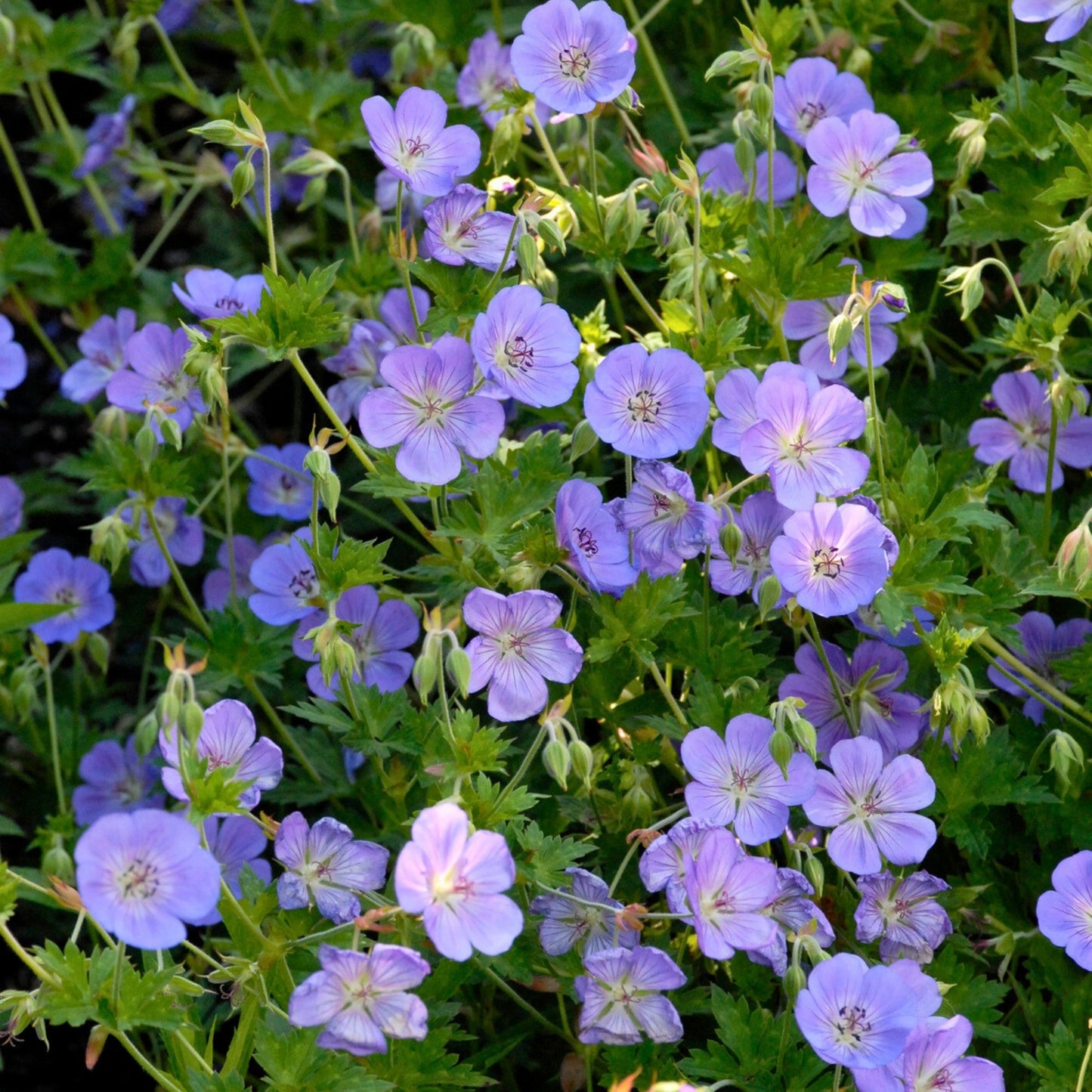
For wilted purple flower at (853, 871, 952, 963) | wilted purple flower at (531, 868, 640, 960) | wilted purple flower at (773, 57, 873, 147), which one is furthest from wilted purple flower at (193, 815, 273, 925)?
wilted purple flower at (773, 57, 873, 147)

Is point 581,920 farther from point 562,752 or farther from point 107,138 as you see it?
point 107,138

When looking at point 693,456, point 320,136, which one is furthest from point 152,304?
point 693,456

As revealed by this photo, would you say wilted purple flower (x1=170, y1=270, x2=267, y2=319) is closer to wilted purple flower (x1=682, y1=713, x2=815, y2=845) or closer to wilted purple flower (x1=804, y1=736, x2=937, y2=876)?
wilted purple flower (x1=682, y1=713, x2=815, y2=845)

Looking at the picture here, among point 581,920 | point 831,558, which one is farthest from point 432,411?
point 581,920

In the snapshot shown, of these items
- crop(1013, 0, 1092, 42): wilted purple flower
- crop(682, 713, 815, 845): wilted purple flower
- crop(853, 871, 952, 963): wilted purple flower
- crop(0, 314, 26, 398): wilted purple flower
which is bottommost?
crop(853, 871, 952, 963): wilted purple flower

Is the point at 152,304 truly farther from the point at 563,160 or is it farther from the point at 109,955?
the point at 109,955

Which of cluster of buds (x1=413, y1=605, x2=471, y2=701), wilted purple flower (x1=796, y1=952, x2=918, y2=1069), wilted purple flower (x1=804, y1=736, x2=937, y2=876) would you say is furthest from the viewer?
wilted purple flower (x1=804, y1=736, x2=937, y2=876)
